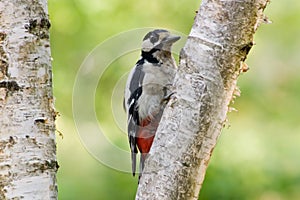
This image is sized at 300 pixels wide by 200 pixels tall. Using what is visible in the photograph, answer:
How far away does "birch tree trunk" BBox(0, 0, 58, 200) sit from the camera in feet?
7.45

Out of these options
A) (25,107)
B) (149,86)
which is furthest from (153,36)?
(25,107)

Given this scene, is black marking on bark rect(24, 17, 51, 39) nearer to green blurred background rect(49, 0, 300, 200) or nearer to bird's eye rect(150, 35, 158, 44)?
bird's eye rect(150, 35, 158, 44)

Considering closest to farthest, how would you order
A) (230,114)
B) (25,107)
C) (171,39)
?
1. (25,107)
2. (171,39)
3. (230,114)

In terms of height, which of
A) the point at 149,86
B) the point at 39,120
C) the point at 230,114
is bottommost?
the point at 39,120

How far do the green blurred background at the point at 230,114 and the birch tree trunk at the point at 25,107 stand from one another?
1.50 meters

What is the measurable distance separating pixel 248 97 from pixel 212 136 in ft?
7.94

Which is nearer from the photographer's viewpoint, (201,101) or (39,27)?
(201,101)

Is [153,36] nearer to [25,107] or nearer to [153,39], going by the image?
[153,39]

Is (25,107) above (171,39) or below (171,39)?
below

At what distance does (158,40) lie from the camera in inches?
133

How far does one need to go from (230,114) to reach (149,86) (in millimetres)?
1219

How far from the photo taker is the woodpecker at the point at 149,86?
11.0 ft

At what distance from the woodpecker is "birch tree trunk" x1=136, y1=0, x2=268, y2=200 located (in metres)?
1.09

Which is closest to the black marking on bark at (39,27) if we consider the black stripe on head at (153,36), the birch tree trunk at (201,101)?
the birch tree trunk at (201,101)
